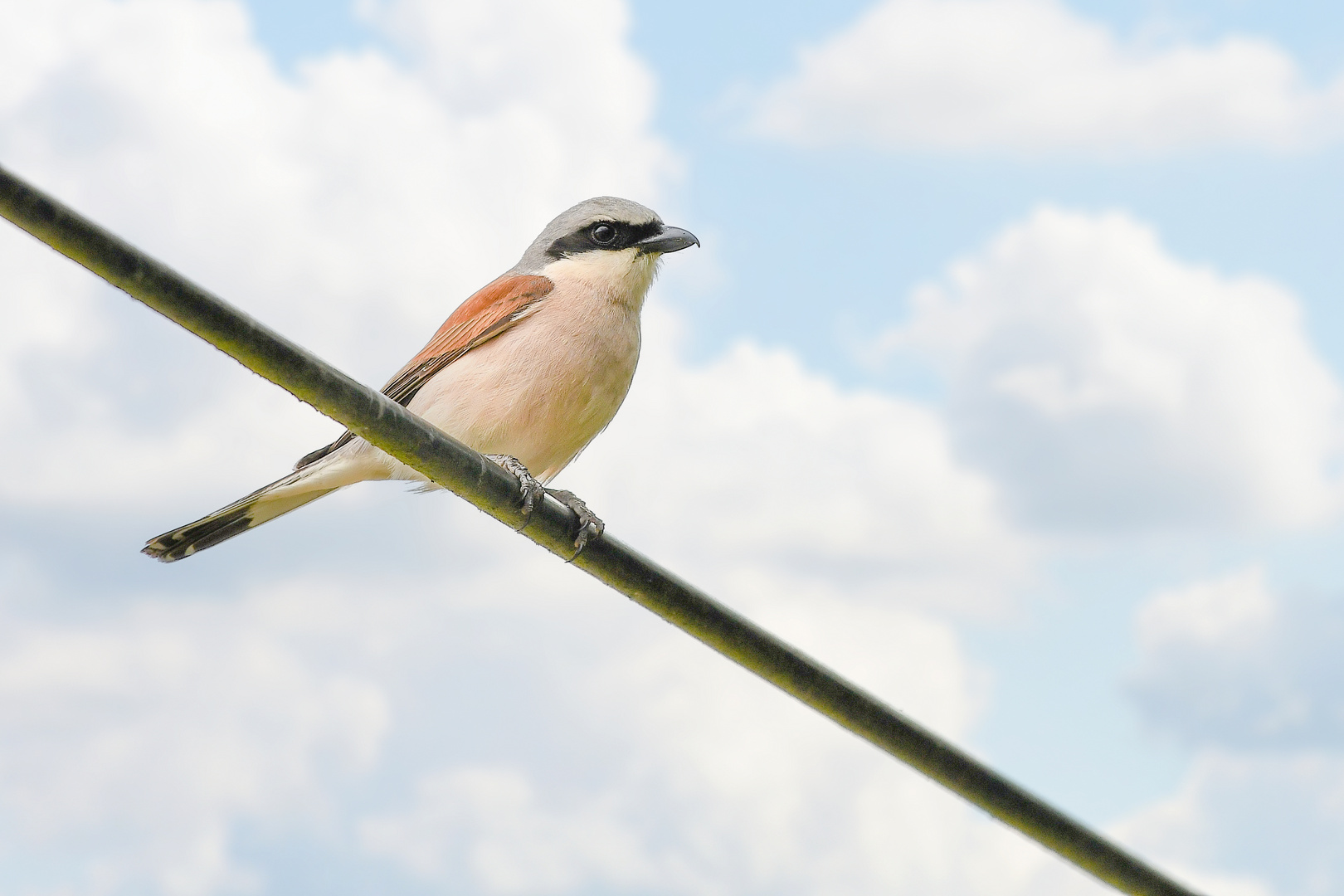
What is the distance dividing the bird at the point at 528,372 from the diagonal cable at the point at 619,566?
1.50 m

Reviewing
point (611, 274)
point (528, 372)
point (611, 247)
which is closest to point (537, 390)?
point (528, 372)

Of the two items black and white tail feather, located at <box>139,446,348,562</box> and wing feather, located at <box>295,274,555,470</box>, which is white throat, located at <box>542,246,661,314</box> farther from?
black and white tail feather, located at <box>139,446,348,562</box>

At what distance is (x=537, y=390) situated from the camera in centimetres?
445

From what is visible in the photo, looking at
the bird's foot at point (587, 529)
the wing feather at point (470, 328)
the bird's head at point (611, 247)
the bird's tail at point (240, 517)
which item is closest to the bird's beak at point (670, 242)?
the bird's head at point (611, 247)

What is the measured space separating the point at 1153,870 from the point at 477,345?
2882 millimetres

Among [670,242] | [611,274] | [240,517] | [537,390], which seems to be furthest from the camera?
[670,242]

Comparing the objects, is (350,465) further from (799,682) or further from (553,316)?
(799,682)

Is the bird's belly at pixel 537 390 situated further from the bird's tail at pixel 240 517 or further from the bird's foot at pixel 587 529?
the bird's foot at pixel 587 529

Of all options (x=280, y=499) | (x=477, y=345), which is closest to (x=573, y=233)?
(x=477, y=345)

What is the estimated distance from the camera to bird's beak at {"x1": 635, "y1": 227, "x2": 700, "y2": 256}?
16.8 feet

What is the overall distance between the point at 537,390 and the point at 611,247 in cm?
98

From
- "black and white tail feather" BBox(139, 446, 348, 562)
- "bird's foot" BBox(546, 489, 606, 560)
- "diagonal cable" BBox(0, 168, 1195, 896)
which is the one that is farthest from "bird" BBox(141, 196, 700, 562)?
"diagonal cable" BBox(0, 168, 1195, 896)

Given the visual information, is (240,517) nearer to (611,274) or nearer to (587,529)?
(611,274)

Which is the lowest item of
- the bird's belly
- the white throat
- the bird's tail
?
the bird's tail
